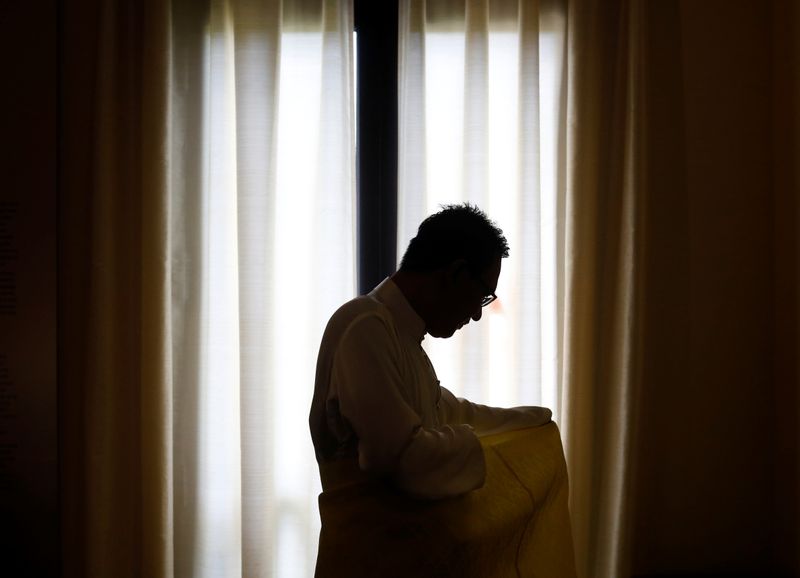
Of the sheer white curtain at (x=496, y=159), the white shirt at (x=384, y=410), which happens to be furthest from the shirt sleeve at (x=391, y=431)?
the sheer white curtain at (x=496, y=159)

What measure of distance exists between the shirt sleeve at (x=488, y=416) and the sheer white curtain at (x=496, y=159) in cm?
73

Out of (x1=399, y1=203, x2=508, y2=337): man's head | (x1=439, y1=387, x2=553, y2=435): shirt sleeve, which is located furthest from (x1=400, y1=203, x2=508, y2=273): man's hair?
(x1=439, y1=387, x2=553, y2=435): shirt sleeve

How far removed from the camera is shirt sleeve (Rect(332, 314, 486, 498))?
41.2 inches

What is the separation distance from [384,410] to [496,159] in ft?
4.65

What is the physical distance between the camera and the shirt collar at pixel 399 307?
130 centimetres

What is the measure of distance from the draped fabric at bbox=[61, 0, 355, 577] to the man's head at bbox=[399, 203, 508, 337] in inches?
37.9

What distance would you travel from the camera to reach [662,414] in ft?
7.47

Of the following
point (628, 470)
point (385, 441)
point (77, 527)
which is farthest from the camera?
point (77, 527)

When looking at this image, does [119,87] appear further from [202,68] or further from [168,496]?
[168,496]

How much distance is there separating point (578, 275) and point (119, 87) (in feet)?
5.63

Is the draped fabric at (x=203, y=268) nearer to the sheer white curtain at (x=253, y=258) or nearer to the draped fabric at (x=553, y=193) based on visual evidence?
the sheer white curtain at (x=253, y=258)

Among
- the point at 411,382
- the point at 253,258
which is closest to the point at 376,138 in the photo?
the point at 253,258

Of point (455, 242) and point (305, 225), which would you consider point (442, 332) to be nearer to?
point (455, 242)

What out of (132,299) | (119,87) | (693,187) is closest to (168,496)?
(132,299)
